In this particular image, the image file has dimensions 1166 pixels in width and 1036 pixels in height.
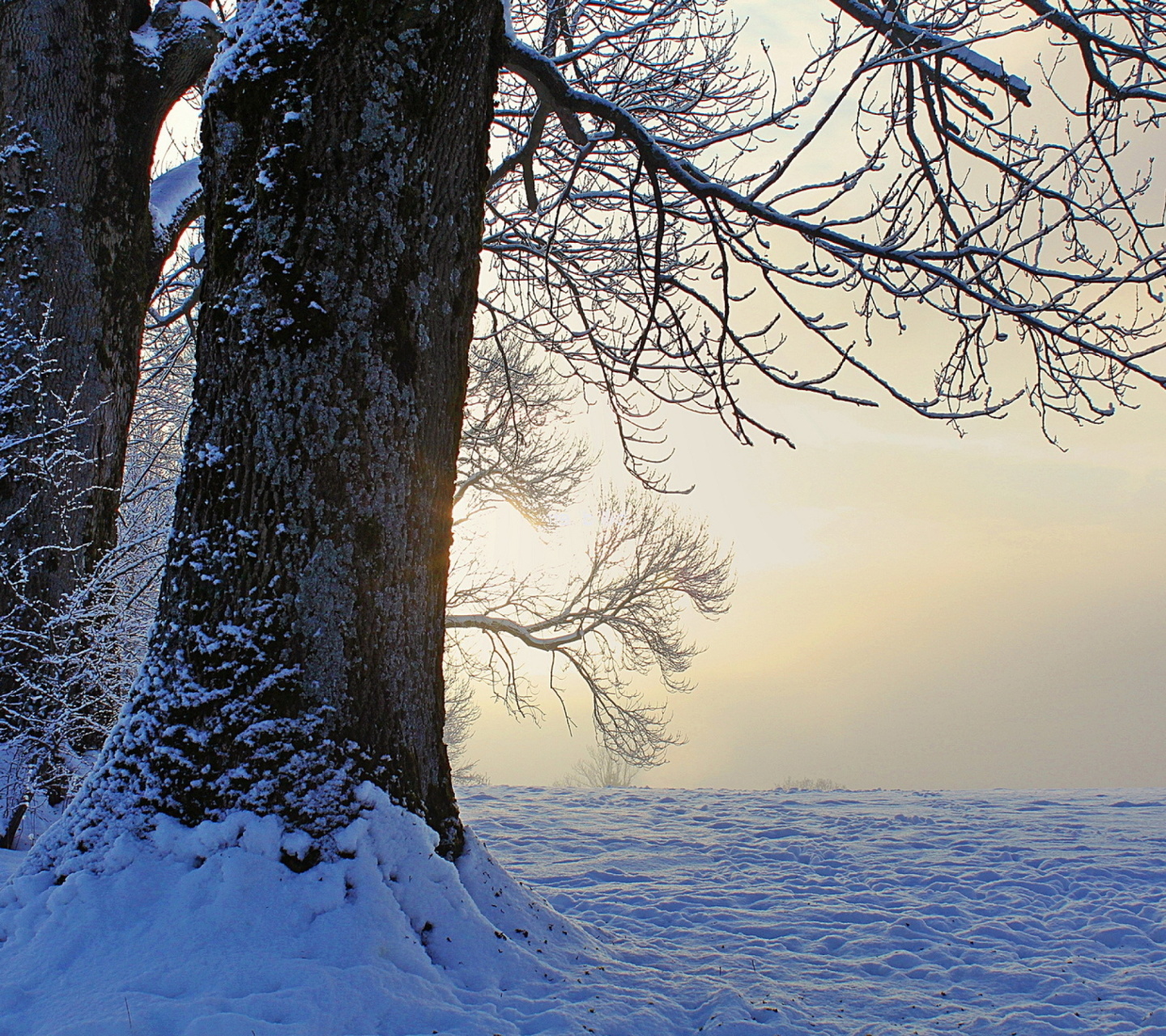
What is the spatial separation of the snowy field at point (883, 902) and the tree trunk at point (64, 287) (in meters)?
2.93

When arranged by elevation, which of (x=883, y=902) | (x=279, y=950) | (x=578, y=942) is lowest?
(x=883, y=902)

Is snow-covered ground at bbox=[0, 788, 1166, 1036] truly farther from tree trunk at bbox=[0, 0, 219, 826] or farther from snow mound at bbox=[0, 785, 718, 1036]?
tree trunk at bbox=[0, 0, 219, 826]

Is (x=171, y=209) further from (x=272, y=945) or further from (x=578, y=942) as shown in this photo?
(x=578, y=942)

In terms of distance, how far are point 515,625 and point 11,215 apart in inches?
364

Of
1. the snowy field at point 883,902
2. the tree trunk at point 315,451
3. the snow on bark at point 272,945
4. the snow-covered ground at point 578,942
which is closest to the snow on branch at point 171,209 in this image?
the tree trunk at point 315,451

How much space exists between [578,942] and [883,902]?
1930 millimetres

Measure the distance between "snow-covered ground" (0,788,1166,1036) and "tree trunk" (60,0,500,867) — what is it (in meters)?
0.19

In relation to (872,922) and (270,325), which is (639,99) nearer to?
(270,325)

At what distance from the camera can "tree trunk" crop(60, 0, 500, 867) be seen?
2.39 meters

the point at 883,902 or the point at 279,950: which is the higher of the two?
the point at 279,950

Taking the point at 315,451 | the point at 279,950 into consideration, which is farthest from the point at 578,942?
the point at 315,451

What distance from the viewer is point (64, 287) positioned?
4.16 meters

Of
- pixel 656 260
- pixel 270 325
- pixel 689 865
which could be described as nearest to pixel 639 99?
pixel 656 260

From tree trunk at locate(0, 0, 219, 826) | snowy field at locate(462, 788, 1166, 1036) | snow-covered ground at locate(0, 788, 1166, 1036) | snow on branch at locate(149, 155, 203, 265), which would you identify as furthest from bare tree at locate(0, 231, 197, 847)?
snowy field at locate(462, 788, 1166, 1036)
